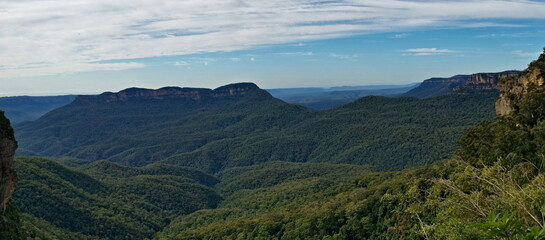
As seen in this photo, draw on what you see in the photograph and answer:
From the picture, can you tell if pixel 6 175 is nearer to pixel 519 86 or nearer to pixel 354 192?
pixel 354 192

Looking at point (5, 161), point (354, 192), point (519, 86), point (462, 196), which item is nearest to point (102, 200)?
point (354, 192)

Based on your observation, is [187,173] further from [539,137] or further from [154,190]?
[539,137]

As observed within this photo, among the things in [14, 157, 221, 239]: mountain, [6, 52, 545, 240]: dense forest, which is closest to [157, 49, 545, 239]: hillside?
[6, 52, 545, 240]: dense forest

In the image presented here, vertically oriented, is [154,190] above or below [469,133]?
below

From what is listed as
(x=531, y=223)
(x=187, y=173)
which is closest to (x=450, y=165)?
(x=531, y=223)

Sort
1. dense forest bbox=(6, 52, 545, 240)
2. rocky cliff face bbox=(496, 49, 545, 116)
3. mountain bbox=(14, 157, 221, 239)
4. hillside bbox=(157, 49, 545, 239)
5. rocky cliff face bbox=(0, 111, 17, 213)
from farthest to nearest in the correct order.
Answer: mountain bbox=(14, 157, 221, 239), rocky cliff face bbox=(496, 49, 545, 116), rocky cliff face bbox=(0, 111, 17, 213), dense forest bbox=(6, 52, 545, 240), hillside bbox=(157, 49, 545, 239)

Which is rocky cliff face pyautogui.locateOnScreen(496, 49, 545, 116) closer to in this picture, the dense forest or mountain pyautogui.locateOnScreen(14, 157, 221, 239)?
the dense forest

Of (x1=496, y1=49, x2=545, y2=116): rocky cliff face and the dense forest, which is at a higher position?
(x1=496, y1=49, x2=545, y2=116): rocky cliff face
